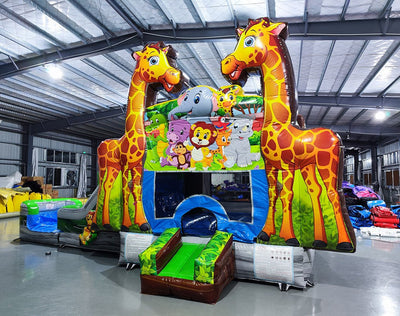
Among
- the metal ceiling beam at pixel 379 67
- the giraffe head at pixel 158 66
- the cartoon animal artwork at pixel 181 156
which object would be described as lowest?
the cartoon animal artwork at pixel 181 156

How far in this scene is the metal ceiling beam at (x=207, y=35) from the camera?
5184 millimetres

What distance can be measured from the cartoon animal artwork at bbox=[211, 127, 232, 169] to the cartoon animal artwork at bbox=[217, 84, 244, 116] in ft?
0.75

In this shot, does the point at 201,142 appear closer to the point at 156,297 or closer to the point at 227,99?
the point at 227,99

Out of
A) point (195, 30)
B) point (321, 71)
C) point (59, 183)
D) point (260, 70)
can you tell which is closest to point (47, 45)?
point (195, 30)

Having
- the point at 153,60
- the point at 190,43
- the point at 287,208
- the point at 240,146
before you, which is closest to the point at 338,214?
the point at 287,208

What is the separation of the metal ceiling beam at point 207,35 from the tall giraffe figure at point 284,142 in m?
1.94

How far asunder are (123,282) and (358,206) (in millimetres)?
6938

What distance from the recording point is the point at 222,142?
3809 mm

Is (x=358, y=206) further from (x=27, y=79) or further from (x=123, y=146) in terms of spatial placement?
(x=27, y=79)

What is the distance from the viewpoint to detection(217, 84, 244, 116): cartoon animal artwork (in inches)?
150

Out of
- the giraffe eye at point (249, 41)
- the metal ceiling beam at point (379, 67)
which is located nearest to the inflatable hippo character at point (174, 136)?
the giraffe eye at point (249, 41)

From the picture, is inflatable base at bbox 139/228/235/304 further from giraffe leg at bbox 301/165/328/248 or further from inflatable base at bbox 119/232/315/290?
giraffe leg at bbox 301/165/328/248

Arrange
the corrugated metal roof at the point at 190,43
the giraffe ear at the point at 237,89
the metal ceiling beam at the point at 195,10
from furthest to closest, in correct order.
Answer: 1. the corrugated metal roof at the point at 190,43
2. the metal ceiling beam at the point at 195,10
3. the giraffe ear at the point at 237,89

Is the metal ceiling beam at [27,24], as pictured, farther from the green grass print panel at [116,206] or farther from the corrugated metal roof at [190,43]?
the green grass print panel at [116,206]
